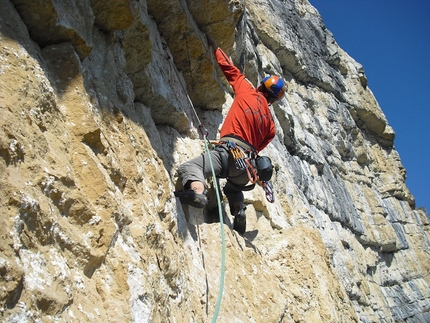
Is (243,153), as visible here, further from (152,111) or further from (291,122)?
(291,122)

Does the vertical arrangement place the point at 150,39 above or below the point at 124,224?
above

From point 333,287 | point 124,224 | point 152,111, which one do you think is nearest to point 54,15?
point 124,224

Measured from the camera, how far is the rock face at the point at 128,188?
220 centimetres

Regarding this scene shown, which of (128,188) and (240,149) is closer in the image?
(128,188)

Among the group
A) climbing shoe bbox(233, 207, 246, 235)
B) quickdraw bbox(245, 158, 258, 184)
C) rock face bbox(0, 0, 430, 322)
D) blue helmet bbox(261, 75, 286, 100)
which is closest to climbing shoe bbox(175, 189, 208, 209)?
rock face bbox(0, 0, 430, 322)

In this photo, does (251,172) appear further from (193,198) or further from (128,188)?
(128,188)

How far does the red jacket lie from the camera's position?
531cm

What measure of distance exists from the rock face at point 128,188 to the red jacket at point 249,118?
461 millimetres

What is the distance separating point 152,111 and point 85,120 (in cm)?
203

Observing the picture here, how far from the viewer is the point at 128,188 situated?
328cm

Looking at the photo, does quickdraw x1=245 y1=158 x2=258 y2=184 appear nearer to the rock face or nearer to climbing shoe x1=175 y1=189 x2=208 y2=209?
the rock face

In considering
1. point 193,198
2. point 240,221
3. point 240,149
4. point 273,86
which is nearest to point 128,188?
point 193,198

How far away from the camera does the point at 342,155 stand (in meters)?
15.5

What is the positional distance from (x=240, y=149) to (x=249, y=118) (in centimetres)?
48
